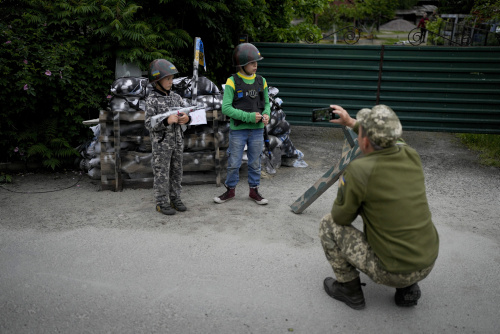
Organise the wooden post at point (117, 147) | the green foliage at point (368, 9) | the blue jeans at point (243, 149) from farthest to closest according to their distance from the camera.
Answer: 1. the green foliage at point (368, 9)
2. the wooden post at point (117, 147)
3. the blue jeans at point (243, 149)

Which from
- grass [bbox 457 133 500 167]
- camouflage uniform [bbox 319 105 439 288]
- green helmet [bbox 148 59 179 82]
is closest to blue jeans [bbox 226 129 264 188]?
green helmet [bbox 148 59 179 82]

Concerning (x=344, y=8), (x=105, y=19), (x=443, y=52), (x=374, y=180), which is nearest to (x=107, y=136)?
(x=105, y=19)

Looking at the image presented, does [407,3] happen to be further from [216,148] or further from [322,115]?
[322,115]

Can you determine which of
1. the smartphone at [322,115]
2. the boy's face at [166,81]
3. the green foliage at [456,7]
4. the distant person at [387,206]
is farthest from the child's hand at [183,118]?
the green foliage at [456,7]

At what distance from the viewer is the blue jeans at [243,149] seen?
18.8 ft

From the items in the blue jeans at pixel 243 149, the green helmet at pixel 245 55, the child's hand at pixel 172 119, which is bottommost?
the blue jeans at pixel 243 149

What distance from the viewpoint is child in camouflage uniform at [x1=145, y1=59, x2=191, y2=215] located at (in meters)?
5.11

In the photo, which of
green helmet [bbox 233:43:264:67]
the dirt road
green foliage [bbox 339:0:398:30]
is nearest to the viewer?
the dirt road

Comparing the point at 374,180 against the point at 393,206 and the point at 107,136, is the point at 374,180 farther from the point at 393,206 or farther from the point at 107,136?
the point at 107,136

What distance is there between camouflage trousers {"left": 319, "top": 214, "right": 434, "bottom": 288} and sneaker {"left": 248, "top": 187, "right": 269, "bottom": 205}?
2259 mm

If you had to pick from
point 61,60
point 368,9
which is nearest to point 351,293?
point 61,60

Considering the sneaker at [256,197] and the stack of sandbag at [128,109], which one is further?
the stack of sandbag at [128,109]

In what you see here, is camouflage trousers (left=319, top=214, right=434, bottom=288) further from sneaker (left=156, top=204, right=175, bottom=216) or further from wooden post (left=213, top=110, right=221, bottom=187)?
wooden post (left=213, top=110, right=221, bottom=187)

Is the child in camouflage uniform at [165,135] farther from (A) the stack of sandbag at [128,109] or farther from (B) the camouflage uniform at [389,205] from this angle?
(B) the camouflage uniform at [389,205]
